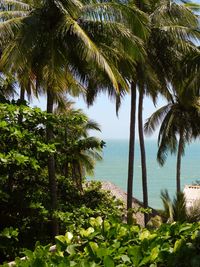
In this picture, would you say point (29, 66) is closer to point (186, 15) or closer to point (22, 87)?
point (22, 87)

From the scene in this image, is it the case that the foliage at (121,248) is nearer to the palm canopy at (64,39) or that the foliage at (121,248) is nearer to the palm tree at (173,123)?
the palm canopy at (64,39)

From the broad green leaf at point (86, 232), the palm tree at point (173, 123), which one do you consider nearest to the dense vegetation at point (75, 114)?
the broad green leaf at point (86, 232)

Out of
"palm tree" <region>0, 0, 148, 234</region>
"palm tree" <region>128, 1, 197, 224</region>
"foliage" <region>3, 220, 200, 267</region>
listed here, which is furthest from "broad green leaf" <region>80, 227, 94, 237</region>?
"palm tree" <region>128, 1, 197, 224</region>

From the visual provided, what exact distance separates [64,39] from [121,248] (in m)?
9.60

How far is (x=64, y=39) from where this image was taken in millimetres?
11914

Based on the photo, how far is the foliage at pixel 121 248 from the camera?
279cm

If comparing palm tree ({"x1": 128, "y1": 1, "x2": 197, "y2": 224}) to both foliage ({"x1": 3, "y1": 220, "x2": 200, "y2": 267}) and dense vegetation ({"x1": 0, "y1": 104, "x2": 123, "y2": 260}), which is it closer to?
dense vegetation ({"x1": 0, "y1": 104, "x2": 123, "y2": 260})

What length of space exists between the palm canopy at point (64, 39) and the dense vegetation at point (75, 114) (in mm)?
31

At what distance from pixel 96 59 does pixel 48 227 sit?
469cm

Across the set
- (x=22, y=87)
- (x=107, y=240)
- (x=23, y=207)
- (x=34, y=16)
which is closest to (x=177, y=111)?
(x=22, y=87)

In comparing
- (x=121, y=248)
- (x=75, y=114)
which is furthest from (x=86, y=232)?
(x=75, y=114)

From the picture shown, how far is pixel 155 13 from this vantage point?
56.0 ft

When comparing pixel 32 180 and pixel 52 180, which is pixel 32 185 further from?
pixel 52 180

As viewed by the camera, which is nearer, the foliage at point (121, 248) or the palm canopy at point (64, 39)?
the foliage at point (121, 248)
